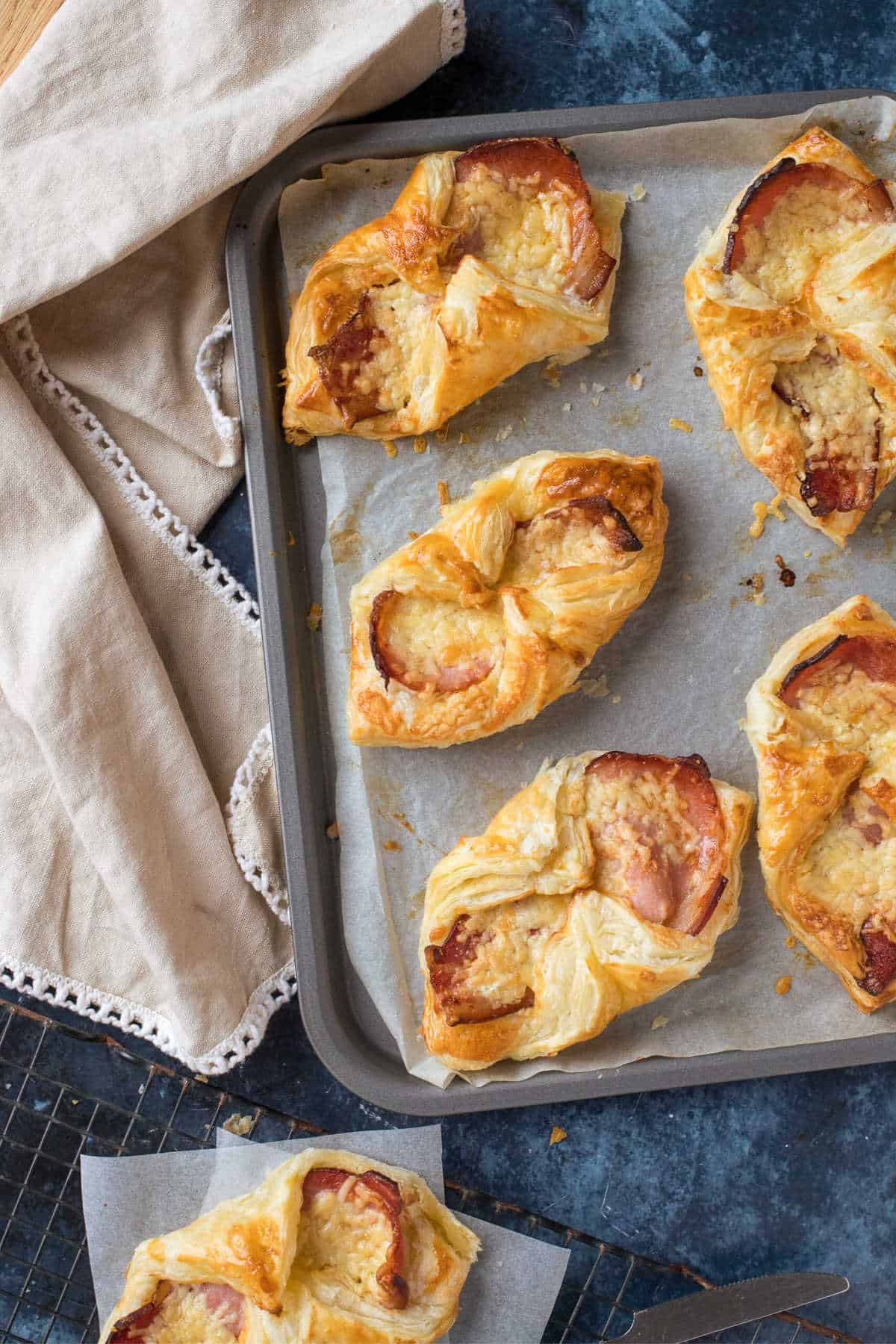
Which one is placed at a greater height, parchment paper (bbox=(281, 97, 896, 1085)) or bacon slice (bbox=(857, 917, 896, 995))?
parchment paper (bbox=(281, 97, 896, 1085))

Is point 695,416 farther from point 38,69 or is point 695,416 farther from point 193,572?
point 38,69

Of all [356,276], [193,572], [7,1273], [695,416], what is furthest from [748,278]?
[7,1273]

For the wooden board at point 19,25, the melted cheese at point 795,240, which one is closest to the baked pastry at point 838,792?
the melted cheese at point 795,240

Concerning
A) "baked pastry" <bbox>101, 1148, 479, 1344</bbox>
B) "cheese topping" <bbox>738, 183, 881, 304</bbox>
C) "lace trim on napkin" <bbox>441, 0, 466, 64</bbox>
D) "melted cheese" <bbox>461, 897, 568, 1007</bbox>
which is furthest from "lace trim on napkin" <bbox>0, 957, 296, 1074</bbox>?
"lace trim on napkin" <bbox>441, 0, 466, 64</bbox>

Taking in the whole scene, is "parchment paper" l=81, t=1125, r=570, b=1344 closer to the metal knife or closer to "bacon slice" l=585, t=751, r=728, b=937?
the metal knife

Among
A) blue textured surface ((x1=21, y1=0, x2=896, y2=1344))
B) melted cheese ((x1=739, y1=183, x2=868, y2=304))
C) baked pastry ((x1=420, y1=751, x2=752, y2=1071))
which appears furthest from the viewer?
blue textured surface ((x1=21, y1=0, x2=896, y2=1344))
